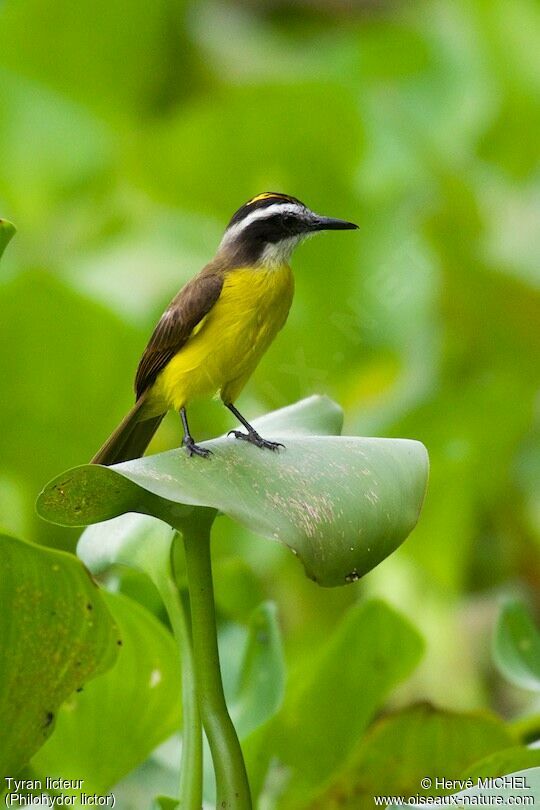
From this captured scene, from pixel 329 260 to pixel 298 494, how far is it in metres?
2.38

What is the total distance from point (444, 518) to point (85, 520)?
1846 mm

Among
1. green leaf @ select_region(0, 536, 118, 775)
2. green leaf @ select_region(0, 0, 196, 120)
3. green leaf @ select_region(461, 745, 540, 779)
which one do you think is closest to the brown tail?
green leaf @ select_region(0, 536, 118, 775)

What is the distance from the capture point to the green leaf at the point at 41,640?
4.46 ft

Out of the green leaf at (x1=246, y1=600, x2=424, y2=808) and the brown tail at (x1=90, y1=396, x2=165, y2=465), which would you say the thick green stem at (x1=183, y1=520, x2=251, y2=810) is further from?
the brown tail at (x1=90, y1=396, x2=165, y2=465)

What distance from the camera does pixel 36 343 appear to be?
2699mm

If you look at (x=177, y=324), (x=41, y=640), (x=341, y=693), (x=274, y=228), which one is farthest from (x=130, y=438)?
(x=41, y=640)

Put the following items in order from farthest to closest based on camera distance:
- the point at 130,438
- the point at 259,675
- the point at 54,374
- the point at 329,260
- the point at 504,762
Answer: the point at 329,260 < the point at 54,374 < the point at 130,438 < the point at 259,675 < the point at 504,762

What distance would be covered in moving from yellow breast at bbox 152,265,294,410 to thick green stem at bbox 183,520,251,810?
2.01 ft

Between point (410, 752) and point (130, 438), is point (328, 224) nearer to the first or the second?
point (130, 438)

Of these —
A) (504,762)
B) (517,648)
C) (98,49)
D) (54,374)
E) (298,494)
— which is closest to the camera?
(298,494)

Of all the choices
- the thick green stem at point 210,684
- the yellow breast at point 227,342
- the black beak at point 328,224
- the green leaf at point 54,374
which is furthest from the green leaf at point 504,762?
the green leaf at point 54,374

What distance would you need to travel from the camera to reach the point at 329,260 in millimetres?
3623

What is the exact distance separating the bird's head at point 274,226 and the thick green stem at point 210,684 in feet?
2.70

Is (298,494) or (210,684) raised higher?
(298,494)
